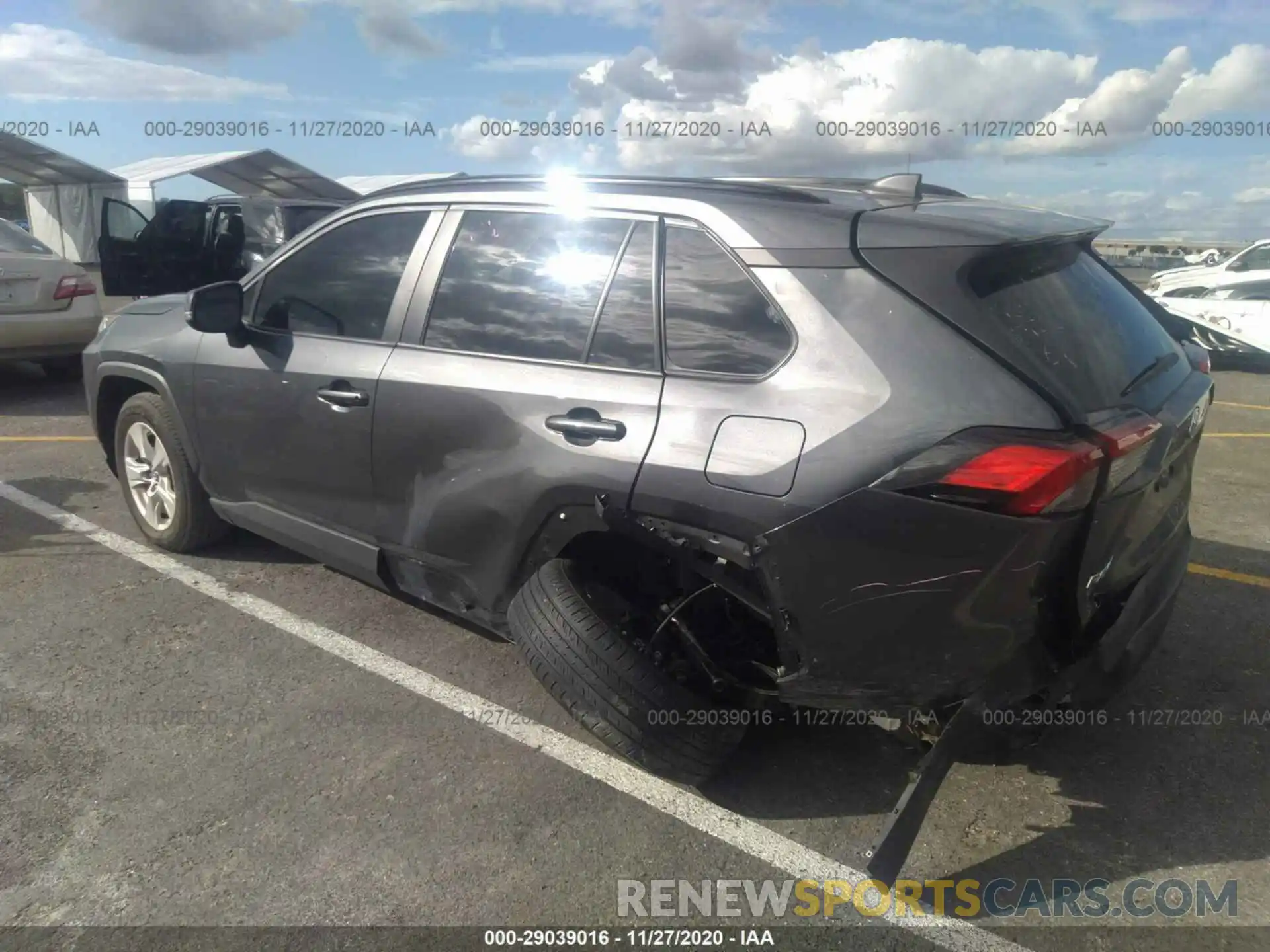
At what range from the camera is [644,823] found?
2852 mm

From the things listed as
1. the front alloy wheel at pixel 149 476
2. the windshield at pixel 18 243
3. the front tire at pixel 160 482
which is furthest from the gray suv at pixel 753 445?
the windshield at pixel 18 243

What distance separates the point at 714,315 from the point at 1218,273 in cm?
1174

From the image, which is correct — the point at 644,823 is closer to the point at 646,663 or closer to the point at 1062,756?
the point at 646,663

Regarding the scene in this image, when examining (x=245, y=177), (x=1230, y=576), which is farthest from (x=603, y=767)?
(x=245, y=177)

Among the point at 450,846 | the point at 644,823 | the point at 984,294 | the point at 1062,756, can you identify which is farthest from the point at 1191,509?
the point at 450,846

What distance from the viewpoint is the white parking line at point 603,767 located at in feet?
8.17

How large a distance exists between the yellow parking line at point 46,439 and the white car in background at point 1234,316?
11066 millimetres

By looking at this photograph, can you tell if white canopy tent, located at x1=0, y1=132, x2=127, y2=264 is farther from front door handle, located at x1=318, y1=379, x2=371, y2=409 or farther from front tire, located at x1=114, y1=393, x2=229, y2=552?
front door handle, located at x1=318, y1=379, x2=371, y2=409

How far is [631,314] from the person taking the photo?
9.64 feet

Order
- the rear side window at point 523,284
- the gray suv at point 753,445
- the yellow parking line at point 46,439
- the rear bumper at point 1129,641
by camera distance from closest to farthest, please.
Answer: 1. the gray suv at point 753,445
2. the rear bumper at point 1129,641
3. the rear side window at point 523,284
4. the yellow parking line at point 46,439

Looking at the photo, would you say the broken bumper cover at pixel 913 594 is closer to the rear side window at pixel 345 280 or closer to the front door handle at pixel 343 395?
the front door handle at pixel 343 395

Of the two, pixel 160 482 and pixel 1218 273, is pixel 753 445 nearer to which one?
pixel 160 482

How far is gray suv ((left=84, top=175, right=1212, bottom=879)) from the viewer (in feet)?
7.90

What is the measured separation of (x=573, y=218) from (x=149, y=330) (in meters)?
2.46
